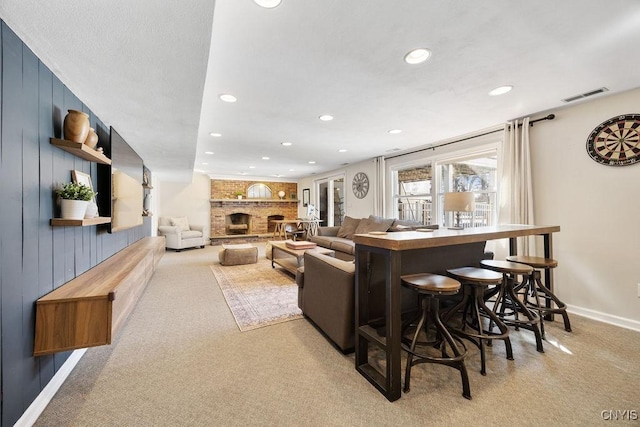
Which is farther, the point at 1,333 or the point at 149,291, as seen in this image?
the point at 149,291

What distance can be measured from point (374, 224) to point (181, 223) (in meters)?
5.60

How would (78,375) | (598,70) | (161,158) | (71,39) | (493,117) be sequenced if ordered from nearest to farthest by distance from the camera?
(71,39) → (78,375) → (598,70) → (493,117) → (161,158)

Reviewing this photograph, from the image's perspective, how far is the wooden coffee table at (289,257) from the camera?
13.0 feet

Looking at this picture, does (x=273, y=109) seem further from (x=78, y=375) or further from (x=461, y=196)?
(x=78, y=375)

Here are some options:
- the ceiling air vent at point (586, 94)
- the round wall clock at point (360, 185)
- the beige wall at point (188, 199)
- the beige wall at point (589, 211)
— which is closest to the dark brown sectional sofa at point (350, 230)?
the round wall clock at point (360, 185)

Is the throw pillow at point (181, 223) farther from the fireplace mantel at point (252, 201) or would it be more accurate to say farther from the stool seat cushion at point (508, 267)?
the stool seat cushion at point (508, 267)

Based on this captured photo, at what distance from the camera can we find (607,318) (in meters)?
2.58

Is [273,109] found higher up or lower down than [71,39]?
higher up

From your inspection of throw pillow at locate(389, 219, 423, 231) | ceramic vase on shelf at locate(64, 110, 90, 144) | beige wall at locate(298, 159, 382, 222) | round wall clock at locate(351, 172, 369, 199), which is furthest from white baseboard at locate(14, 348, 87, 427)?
round wall clock at locate(351, 172, 369, 199)

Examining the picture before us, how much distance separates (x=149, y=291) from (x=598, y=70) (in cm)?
533

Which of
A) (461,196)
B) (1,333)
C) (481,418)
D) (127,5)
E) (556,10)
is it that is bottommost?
(481,418)

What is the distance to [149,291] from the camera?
11.3ft

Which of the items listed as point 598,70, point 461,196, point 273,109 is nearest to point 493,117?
point 598,70

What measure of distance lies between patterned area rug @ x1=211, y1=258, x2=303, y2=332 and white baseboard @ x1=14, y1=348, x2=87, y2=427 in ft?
3.90
